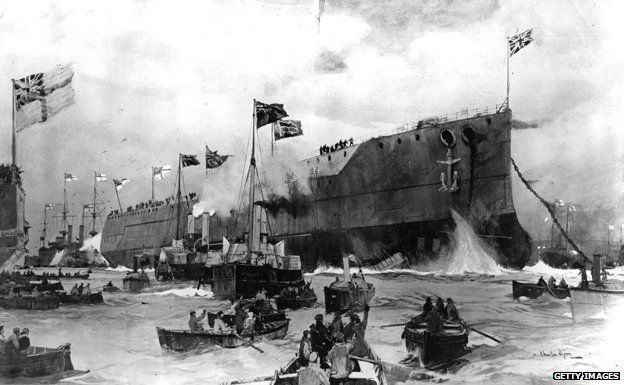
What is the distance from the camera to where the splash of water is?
730 cm

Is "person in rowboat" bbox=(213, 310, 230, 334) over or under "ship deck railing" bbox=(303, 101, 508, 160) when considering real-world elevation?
under

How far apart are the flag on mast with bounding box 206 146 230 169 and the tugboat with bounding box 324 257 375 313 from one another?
7.49ft

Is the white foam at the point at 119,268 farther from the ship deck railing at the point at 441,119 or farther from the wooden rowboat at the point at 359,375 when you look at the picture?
the ship deck railing at the point at 441,119

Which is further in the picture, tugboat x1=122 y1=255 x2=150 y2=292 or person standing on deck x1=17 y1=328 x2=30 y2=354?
tugboat x1=122 y1=255 x2=150 y2=292

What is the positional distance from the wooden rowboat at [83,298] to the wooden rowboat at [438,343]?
395cm

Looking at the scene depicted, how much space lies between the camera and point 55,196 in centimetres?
720

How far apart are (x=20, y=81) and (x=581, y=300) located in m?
7.68

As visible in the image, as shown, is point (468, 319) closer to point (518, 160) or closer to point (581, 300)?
point (581, 300)

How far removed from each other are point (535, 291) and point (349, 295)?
2.39 meters

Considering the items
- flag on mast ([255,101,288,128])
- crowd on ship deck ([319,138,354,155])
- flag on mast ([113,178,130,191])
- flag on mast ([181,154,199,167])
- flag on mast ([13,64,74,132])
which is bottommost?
flag on mast ([113,178,130,191])

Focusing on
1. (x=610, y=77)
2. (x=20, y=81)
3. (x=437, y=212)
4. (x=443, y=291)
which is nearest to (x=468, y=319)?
(x=443, y=291)

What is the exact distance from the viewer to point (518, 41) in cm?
705
